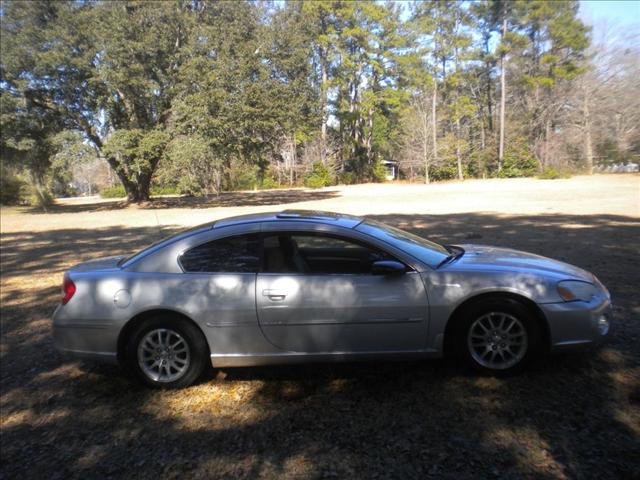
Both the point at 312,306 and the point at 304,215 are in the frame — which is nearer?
the point at 312,306

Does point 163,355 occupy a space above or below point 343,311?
below

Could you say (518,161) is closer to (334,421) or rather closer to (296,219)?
(296,219)

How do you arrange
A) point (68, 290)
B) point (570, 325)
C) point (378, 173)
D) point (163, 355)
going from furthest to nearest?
point (378, 173) → point (68, 290) → point (163, 355) → point (570, 325)

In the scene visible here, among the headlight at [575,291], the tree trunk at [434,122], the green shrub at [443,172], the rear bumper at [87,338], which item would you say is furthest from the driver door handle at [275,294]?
the green shrub at [443,172]

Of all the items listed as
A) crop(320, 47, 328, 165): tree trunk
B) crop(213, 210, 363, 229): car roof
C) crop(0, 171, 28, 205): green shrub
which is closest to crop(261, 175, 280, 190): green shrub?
crop(320, 47, 328, 165): tree trunk

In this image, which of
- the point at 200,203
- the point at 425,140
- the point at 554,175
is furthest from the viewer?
the point at 425,140

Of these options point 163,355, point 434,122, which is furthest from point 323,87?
point 163,355

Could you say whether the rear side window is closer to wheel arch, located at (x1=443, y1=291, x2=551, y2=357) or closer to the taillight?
the taillight

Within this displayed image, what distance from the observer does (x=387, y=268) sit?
357cm

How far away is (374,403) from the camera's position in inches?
133

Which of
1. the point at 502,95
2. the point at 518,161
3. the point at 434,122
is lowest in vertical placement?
the point at 518,161

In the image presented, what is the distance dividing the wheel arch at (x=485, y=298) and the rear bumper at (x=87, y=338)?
268cm

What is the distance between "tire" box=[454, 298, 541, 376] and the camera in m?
3.54

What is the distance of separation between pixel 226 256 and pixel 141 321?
869mm
